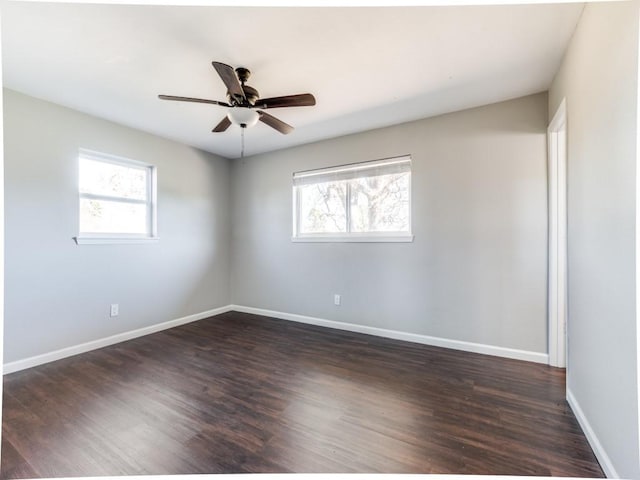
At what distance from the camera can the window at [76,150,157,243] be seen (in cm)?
307

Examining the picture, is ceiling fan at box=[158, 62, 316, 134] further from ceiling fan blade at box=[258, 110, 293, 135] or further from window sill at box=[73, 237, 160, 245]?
window sill at box=[73, 237, 160, 245]

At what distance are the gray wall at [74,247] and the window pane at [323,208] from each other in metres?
1.47

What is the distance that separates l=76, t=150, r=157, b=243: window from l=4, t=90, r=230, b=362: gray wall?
0.10 m

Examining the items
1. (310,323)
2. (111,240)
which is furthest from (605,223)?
(111,240)

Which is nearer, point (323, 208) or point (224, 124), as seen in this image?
point (224, 124)

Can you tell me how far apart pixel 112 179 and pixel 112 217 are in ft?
1.39

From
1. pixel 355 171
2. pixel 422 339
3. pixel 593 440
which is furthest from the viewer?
pixel 355 171

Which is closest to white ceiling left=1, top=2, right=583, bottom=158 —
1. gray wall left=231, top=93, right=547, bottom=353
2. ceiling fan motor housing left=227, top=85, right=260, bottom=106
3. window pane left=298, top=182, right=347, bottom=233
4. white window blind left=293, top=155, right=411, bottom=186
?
ceiling fan motor housing left=227, top=85, right=260, bottom=106

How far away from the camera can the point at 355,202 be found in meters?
3.64

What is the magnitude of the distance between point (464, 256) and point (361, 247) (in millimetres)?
1110

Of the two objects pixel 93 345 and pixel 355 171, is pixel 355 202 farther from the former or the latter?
pixel 93 345

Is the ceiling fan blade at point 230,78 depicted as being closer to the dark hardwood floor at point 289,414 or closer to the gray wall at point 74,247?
the gray wall at point 74,247

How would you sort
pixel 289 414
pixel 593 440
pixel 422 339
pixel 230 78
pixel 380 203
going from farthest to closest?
pixel 380 203, pixel 422 339, pixel 289 414, pixel 230 78, pixel 593 440

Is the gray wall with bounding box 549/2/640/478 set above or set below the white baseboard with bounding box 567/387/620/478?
above
